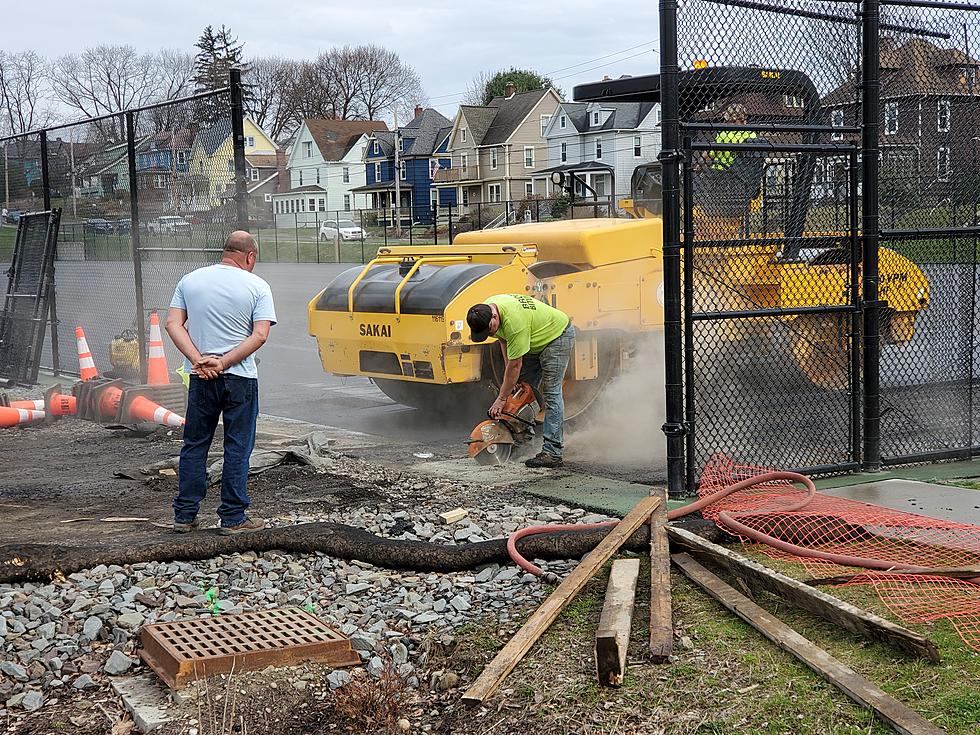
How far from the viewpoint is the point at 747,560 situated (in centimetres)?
538

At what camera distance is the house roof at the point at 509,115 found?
64.2 meters

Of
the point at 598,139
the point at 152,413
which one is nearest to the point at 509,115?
the point at 598,139

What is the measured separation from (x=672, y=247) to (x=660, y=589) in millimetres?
2648

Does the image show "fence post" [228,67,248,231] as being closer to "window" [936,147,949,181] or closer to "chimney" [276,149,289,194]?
"window" [936,147,949,181]

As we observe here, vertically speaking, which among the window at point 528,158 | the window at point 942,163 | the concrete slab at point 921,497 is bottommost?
the concrete slab at point 921,497

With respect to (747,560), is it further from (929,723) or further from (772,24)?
(772,24)

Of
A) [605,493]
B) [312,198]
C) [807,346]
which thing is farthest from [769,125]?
[312,198]

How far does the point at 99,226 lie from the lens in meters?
13.5

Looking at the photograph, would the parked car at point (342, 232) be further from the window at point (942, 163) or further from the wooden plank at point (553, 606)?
the wooden plank at point (553, 606)

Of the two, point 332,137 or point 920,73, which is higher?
point 332,137

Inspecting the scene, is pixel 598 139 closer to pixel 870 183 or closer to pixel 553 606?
pixel 870 183

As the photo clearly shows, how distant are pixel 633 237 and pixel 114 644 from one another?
20.7ft

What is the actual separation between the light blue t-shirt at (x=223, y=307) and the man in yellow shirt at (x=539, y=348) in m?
2.09

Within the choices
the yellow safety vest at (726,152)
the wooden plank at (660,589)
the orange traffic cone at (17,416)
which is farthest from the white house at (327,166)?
the wooden plank at (660,589)
